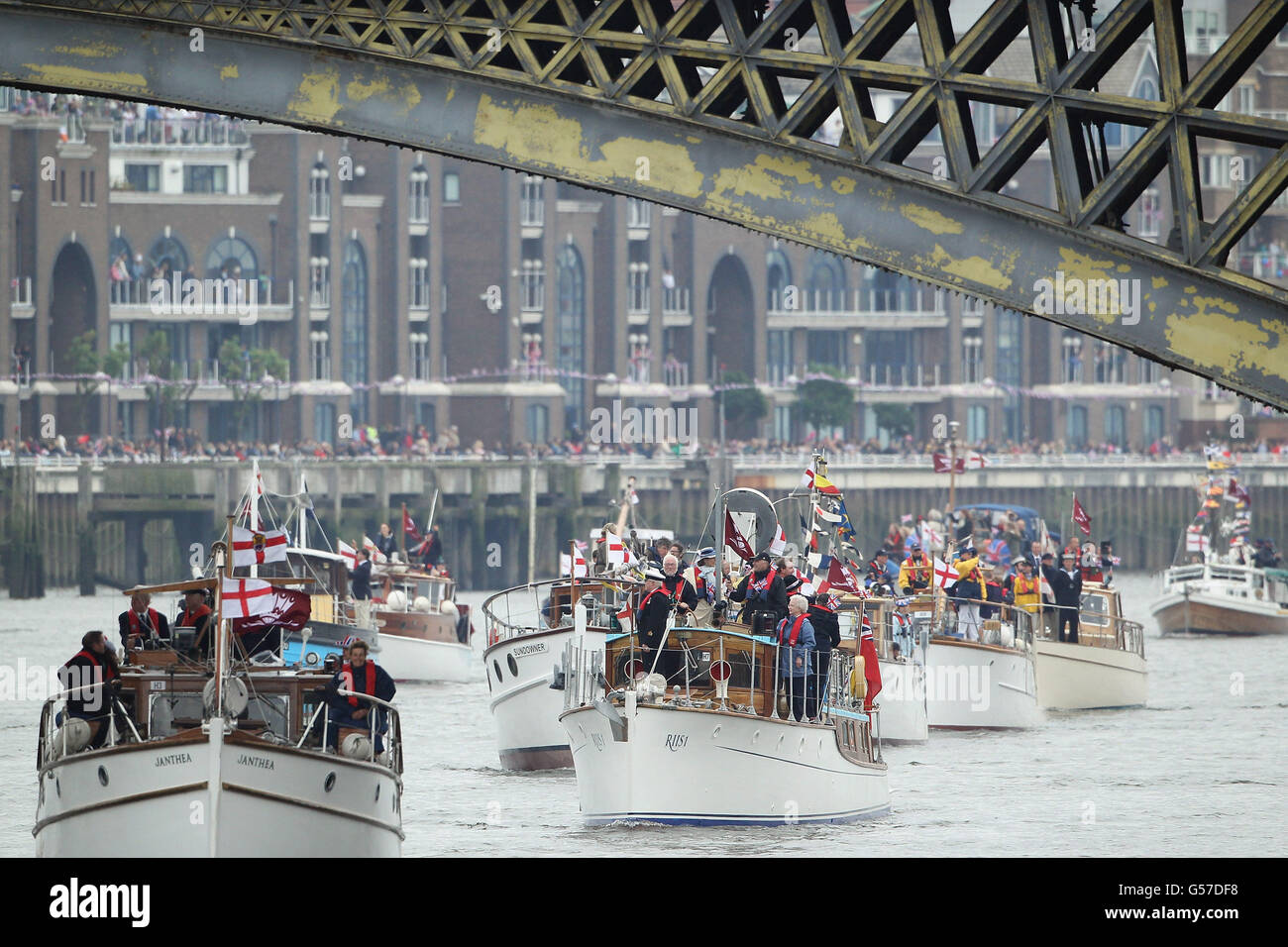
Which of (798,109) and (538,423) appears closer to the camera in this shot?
(798,109)

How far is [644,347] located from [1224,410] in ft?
115

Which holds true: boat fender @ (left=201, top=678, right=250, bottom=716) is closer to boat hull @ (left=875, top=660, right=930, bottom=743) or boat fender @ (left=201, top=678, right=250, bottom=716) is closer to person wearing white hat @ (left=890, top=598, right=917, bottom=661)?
boat hull @ (left=875, top=660, right=930, bottom=743)

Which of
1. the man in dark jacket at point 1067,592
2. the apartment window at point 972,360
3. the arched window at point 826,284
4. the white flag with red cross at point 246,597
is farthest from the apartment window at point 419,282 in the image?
the white flag with red cross at point 246,597

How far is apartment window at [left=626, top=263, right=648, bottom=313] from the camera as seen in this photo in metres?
124

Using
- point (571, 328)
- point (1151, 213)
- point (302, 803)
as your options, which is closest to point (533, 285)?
point (571, 328)

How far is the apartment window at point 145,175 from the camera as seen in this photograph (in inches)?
4606

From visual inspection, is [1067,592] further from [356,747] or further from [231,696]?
[231,696]

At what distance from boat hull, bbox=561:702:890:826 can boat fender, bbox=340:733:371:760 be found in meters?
4.91

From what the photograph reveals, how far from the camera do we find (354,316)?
11694cm

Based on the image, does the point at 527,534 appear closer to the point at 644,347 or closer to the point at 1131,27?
the point at 644,347

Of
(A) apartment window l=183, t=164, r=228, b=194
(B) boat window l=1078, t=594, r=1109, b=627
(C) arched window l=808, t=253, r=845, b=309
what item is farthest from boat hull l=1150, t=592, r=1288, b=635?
(C) arched window l=808, t=253, r=845, b=309

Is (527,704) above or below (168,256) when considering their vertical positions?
below

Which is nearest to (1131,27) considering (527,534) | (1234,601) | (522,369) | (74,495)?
(1234,601)

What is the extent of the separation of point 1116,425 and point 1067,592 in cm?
9696
